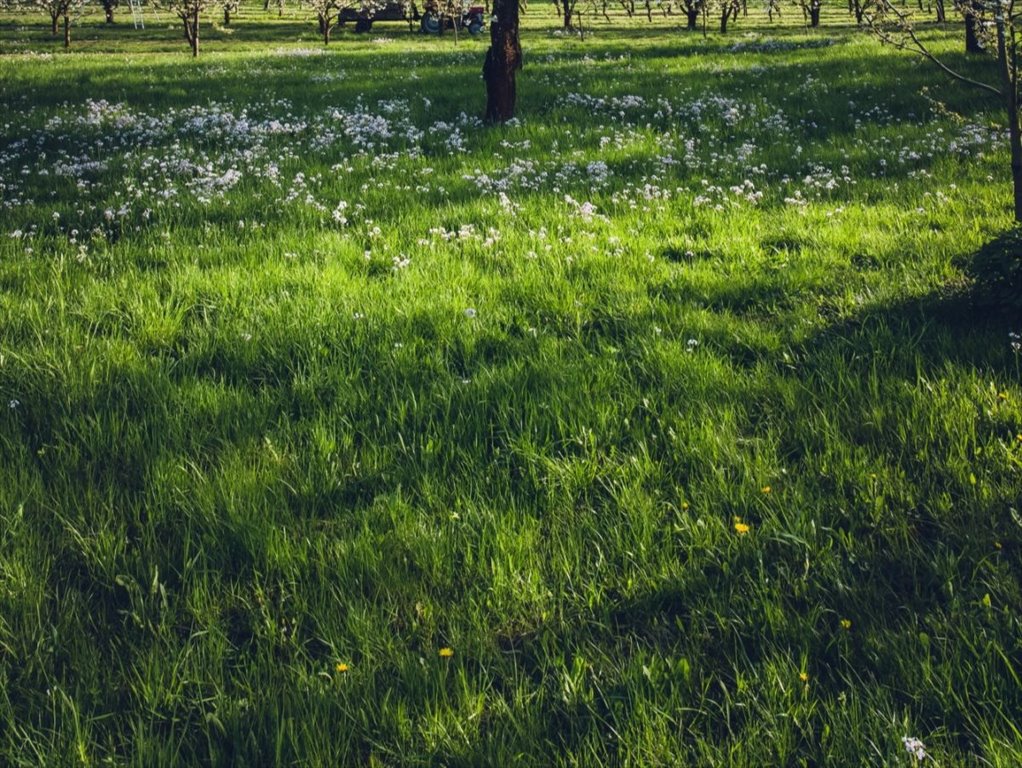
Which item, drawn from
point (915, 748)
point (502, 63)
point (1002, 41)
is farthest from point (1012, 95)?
point (502, 63)

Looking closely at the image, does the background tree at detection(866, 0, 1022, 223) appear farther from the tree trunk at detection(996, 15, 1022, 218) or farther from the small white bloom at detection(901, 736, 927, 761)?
the small white bloom at detection(901, 736, 927, 761)

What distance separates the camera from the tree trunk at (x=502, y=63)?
12.9 meters

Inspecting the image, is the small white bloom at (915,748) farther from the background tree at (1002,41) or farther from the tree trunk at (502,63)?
the tree trunk at (502,63)

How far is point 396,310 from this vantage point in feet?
17.3

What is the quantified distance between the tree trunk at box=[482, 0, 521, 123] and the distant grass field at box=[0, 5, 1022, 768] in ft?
18.6

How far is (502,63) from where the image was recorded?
12.9 m

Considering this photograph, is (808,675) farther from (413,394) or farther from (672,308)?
(672,308)

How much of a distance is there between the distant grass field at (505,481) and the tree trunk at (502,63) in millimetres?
5668

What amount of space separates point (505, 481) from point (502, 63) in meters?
11.5

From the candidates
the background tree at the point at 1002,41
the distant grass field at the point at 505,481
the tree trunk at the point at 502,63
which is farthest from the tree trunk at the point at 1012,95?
the tree trunk at the point at 502,63

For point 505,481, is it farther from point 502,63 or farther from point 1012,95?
point 502,63

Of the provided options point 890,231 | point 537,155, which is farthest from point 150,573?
point 537,155

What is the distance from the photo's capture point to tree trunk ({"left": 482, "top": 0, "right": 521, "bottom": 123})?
12.9m

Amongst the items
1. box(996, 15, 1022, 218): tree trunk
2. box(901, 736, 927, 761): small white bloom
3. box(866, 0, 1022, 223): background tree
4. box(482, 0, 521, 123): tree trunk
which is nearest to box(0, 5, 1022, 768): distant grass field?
box(901, 736, 927, 761): small white bloom
